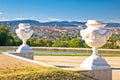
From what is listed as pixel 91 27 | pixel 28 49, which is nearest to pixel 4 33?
pixel 28 49

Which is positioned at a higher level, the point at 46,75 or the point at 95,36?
the point at 95,36

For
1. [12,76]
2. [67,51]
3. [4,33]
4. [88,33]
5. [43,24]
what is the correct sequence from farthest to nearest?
[43,24] < [4,33] < [67,51] < [88,33] < [12,76]

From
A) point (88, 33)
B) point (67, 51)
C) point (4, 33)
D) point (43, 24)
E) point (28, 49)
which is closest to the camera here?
point (88, 33)

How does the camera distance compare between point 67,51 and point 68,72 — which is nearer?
point 68,72

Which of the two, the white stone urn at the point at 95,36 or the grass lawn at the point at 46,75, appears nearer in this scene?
the grass lawn at the point at 46,75

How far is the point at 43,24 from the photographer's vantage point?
70000mm

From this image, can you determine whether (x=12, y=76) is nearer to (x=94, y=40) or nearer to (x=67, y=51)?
(x=94, y=40)

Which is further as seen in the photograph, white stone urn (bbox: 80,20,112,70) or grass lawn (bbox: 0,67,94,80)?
white stone urn (bbox: 80,20,112,70)

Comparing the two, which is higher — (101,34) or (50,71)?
(101,34)

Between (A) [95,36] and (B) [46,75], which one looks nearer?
(B) [46,75]

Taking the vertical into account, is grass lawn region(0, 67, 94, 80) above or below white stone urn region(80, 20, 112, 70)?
below

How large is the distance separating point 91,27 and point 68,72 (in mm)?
1438

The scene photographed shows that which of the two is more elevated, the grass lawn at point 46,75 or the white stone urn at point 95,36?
the white stone urn at point 95,36

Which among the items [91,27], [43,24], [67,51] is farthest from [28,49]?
[43,24]
